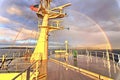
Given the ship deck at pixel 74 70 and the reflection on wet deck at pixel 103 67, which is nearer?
the ship deck at pixel 74 70

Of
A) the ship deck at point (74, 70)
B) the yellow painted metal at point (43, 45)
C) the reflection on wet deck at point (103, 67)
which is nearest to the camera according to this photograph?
the ship deck at point (74, 70)

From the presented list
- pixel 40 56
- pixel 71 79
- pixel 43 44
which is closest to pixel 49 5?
pixel 43 44

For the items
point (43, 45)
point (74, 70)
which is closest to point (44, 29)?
point (43, 45)

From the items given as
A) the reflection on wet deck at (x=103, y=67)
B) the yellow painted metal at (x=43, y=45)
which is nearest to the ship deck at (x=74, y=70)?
the reflection on wet deck at (x=103, y=67)

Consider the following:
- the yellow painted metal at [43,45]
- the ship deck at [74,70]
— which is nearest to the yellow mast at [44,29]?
the yellow painted metal at [43,45]

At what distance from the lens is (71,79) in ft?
19.5

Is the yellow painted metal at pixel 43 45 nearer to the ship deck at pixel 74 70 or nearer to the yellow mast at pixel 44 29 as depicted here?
the yellow mast at pixel 44 29

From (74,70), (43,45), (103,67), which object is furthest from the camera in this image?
(43,45)

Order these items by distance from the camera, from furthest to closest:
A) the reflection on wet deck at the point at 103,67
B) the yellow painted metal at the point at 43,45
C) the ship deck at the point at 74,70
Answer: the yellow painted metal at the point at 43,45
the reflection on wet deck at the point at 103,67
the ship deck at the point at 74,70

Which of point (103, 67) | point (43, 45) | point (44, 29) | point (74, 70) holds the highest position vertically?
point (44, 29)

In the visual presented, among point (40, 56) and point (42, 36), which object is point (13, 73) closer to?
point (40, 56)

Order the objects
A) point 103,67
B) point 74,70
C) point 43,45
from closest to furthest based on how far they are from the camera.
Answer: point 74,70, point 103,67, point 43,45

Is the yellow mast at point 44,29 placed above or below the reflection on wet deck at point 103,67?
above

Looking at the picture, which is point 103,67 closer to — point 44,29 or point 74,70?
point 74,70
